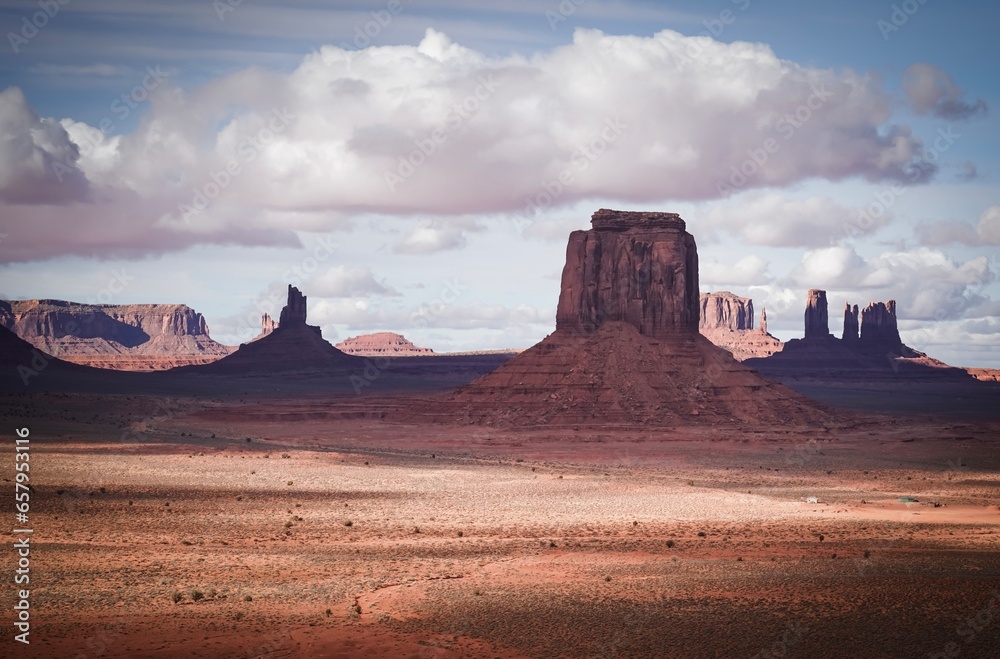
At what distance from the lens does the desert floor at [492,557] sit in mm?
21219

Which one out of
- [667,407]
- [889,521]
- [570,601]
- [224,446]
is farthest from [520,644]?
[667,407]

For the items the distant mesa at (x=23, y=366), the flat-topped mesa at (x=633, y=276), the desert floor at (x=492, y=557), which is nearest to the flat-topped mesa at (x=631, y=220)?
the flat-topped mesa at (x=633, y=276)

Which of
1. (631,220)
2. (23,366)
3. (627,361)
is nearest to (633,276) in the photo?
Answer: (631,220)

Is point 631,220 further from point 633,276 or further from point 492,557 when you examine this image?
point 492,557

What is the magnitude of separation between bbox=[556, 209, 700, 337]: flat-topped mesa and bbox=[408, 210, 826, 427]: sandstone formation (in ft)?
0.30

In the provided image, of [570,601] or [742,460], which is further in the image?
[742,460]

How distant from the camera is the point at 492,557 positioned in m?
29.4

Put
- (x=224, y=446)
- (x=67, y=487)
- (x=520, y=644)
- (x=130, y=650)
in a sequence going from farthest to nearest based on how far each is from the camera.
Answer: (x=224, y=446) < (x=67, y=487) < (x=520, y=644) < (x=130, y=650)

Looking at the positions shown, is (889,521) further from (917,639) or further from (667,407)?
(667,407)

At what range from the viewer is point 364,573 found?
26.8 meters

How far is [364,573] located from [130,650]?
8044mm

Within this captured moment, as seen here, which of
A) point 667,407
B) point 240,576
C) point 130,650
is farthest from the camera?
point 667,407

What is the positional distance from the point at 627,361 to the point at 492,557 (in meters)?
63.1

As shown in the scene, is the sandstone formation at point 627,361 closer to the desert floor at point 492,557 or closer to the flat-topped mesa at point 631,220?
the flat-topped mesa at point 631,220
